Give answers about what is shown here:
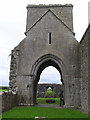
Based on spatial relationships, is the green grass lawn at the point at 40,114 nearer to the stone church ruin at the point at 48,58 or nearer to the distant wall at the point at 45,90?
the stone church ruin at the point at 48,58

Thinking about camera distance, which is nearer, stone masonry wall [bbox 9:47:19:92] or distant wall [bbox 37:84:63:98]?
stone masonry wall [bbox 9:47:19:92]

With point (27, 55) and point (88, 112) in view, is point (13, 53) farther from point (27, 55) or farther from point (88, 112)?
point (88, 112)

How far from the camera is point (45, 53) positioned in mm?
15422

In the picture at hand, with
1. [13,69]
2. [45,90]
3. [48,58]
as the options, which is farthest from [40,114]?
[45,90]

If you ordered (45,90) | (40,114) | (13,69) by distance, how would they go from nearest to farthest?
(40,114)
(13,69)
(45,90)

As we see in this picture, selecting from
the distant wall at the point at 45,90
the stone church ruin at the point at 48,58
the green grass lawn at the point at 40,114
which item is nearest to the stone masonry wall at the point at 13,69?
the stone church ruin at the point at 48,58

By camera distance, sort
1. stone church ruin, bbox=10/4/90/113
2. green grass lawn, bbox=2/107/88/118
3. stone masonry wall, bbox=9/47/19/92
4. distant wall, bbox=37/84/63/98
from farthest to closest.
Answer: distant wall, bbox=37/84/63/98 < stone masonry wall, bbox=9/47/19/92 < stone church ruin, bbox=10/4/90/113 < green grass lawn, bbox=2/107/88/118

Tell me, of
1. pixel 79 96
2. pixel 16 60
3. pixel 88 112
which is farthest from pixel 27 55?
pixel 88 112

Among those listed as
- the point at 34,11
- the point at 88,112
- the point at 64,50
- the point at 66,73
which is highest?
the point at 34,11

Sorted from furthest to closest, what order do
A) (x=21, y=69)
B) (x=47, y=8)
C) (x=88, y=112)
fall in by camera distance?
(x=47, y=8) < (x=21, y=69) < (x=88, y=112)

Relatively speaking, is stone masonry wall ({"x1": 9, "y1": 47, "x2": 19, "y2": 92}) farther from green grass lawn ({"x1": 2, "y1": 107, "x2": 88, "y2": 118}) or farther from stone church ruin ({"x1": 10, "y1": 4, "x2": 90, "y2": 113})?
green grass lawn ({"x1": 2, "y1": 107, "x2": 88, "y2": 118})

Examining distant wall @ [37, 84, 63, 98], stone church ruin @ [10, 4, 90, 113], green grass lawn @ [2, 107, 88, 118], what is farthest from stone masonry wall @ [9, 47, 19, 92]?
distant wall @ [37, 84, 63, 98]

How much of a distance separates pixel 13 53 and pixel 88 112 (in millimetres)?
8452

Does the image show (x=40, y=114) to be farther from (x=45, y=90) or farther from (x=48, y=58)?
(x=45, y=90)
